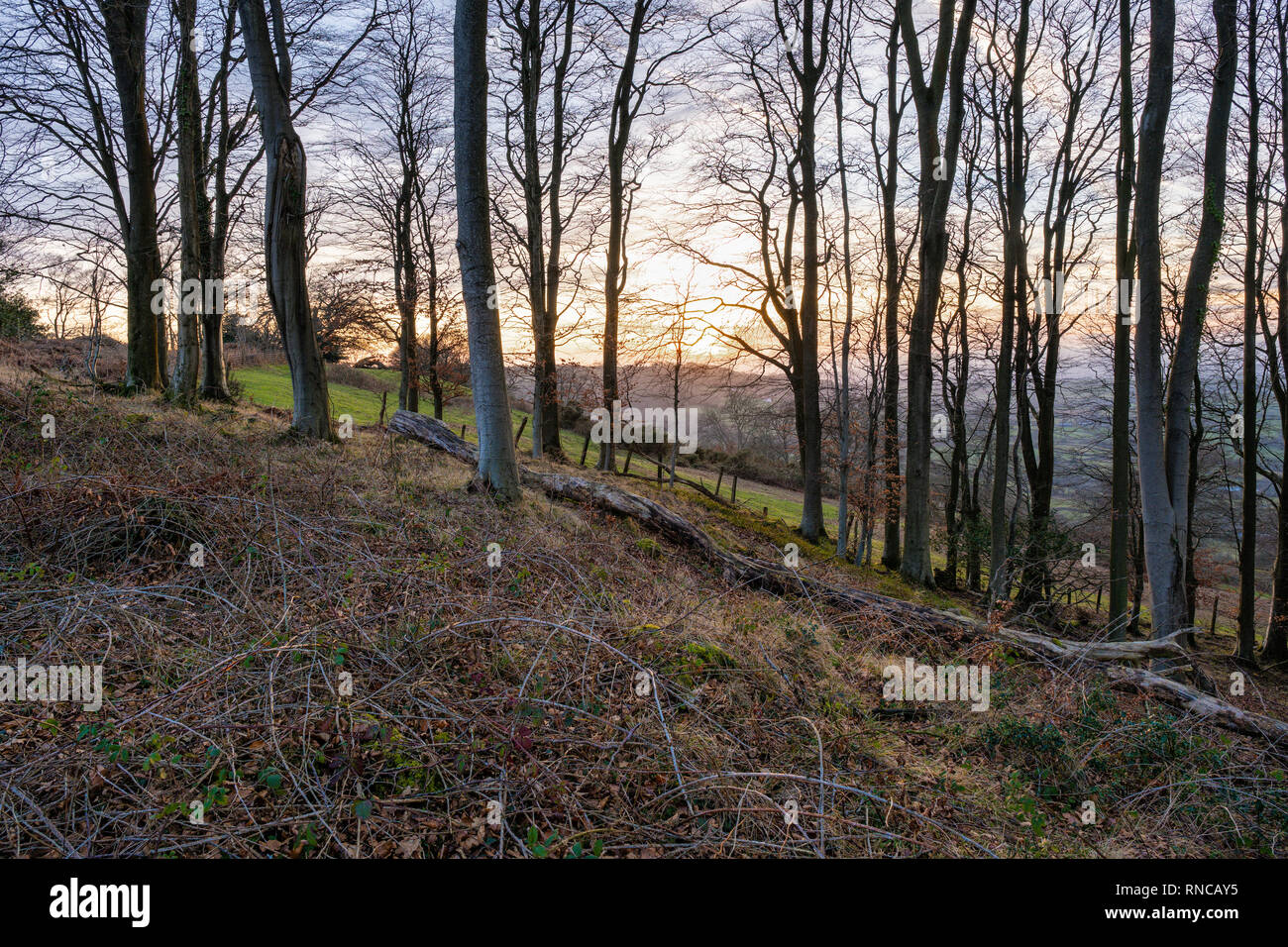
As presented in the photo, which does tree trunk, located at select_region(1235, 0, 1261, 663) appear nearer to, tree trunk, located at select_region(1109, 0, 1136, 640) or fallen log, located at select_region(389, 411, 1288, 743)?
tree trunk, located at select_region(1109, 0, 1136, 640)

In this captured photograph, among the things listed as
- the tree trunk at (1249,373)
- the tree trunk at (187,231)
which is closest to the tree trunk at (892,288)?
the tree trunk at (1249,373)

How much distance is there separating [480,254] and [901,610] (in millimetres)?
6532

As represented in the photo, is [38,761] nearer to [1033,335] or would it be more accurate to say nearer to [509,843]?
[509,843]

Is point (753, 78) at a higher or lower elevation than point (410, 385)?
higher

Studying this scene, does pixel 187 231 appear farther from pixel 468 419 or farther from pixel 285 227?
pixel 468 419

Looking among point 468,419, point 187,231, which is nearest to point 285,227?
point 187,231

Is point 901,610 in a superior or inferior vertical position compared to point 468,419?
inferior

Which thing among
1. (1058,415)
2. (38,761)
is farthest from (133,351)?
(1058,415)

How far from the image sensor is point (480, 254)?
7500mm

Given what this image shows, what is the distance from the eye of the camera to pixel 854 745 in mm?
3703

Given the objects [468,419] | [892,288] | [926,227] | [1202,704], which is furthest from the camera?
[468,419]
